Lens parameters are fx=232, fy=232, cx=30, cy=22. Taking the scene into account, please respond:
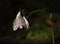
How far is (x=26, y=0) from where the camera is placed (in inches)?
120

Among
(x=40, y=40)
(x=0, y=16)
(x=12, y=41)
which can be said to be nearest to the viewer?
(x=40, y=40)

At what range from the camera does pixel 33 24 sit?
9.98 feet

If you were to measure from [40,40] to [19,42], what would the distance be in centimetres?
31

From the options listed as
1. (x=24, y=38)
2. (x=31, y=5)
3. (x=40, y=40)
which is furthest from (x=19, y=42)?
(x=31, y=5)

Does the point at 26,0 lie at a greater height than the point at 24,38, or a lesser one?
greater

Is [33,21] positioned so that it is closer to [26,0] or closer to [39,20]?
[39,20]

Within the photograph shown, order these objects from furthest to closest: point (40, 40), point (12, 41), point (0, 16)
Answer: point (0, 16) < point (12, 41) < point (40, 40)

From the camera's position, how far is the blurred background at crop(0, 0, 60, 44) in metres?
2.76

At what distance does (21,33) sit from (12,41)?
158 millimetres

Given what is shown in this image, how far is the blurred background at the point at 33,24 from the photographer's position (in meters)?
2.76

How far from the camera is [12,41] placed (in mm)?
3014

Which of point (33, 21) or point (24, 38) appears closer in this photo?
point (24, 38)

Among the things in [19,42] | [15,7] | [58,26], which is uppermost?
[15,7]

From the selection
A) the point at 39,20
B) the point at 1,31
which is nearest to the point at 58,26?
the point at 39,20
